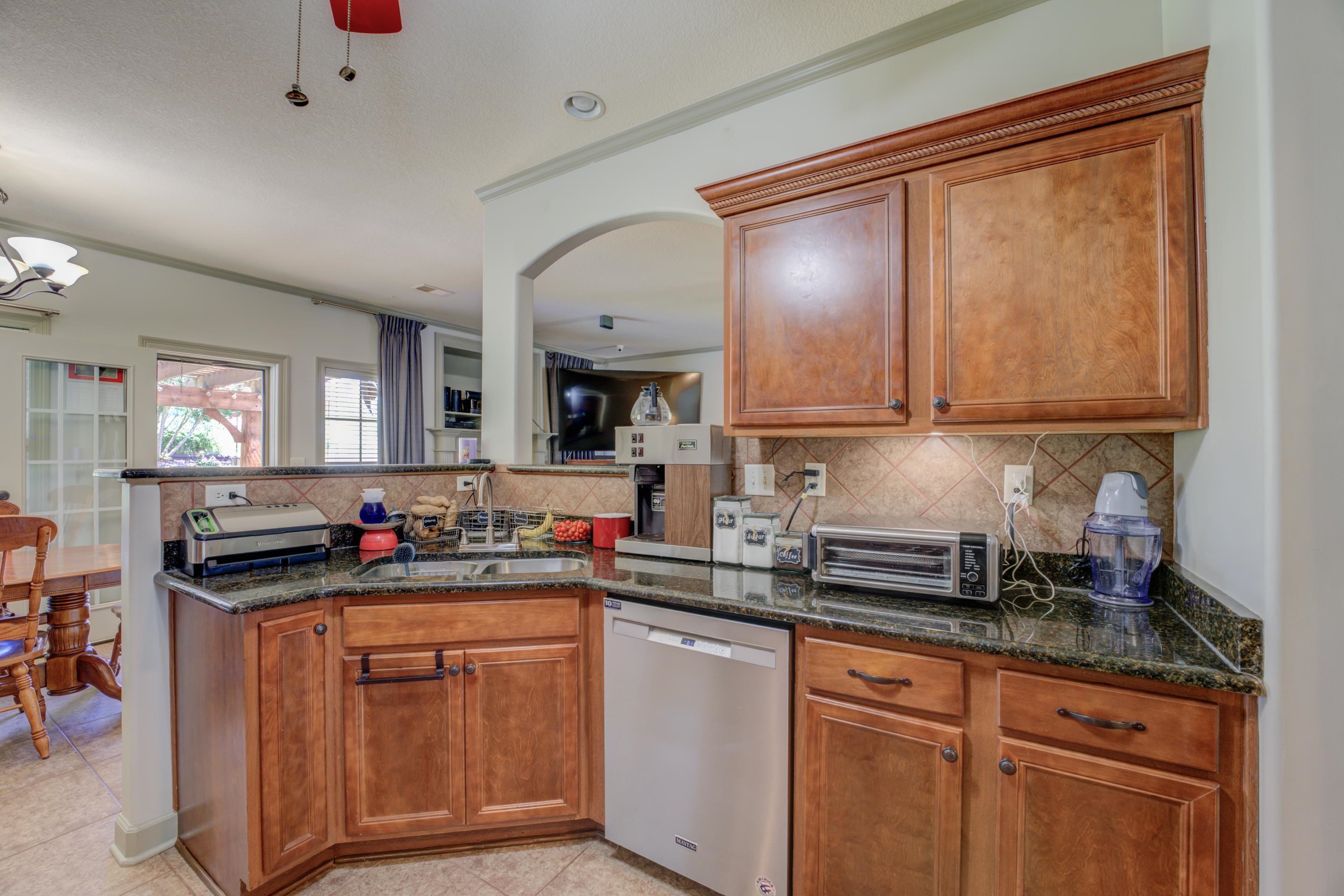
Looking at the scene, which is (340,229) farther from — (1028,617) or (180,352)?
(1028,617)

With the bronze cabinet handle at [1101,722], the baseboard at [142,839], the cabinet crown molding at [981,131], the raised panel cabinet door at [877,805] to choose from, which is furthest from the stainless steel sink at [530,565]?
the bronze cabinet handle at [1101,722]

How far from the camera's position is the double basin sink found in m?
1.99

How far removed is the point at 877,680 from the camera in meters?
1.30

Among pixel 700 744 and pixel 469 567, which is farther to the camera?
pixel 469 567

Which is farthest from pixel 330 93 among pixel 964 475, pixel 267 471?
pixel 964 475

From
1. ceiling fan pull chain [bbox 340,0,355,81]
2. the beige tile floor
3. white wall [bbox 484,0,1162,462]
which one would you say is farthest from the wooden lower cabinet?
ceiling fan pull chain [bbox 340,0,355,81]

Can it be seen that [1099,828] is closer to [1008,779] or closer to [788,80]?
[1008,779]

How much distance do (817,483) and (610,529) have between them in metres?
0.84

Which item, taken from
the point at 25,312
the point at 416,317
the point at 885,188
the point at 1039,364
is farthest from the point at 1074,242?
the point at 416,317

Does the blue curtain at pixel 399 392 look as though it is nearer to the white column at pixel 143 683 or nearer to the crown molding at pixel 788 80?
the crown molding at pixel 788 80

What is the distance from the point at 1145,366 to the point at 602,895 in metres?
2.00

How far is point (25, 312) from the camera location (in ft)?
11.2

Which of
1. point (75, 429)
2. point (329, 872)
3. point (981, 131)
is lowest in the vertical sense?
point (329, 872)

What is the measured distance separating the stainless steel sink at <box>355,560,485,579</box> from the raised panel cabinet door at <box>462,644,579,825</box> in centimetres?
39
